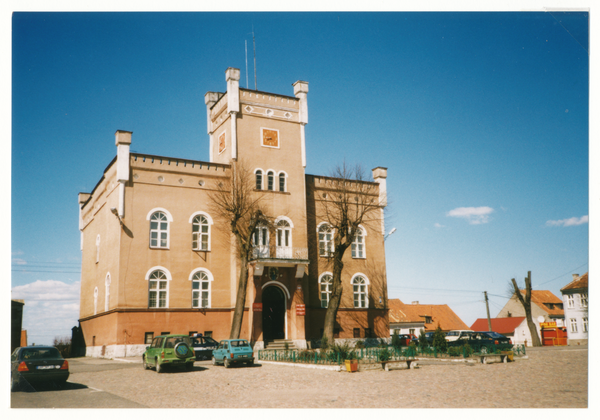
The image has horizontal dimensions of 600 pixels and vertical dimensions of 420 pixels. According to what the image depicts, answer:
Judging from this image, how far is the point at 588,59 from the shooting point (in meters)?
15.8

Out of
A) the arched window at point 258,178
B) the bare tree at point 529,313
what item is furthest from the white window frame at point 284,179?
the bare tree at point 529,313

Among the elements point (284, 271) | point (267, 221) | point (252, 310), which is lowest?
point (252, 310)

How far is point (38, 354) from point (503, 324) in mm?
65242

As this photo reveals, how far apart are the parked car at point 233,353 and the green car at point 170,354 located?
6.33ft

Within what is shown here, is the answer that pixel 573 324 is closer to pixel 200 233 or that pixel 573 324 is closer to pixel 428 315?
pixel 428 315

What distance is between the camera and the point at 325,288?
3566 cm

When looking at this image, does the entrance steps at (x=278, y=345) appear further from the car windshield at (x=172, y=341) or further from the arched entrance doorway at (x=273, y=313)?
the car windshield at (x=172, y=341)

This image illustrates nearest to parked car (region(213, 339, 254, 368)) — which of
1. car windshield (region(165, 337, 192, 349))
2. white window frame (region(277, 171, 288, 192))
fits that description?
car windshield (region(165, 337, 192, 349))

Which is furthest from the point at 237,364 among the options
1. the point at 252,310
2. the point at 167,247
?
the point at 167,247

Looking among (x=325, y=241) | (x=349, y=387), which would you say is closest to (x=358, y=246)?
(x=325, y=241)

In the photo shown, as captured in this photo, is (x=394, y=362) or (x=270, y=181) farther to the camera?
(x=270, y=181)

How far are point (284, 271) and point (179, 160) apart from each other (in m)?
9.55

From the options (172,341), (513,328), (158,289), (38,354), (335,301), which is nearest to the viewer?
(38,354)
